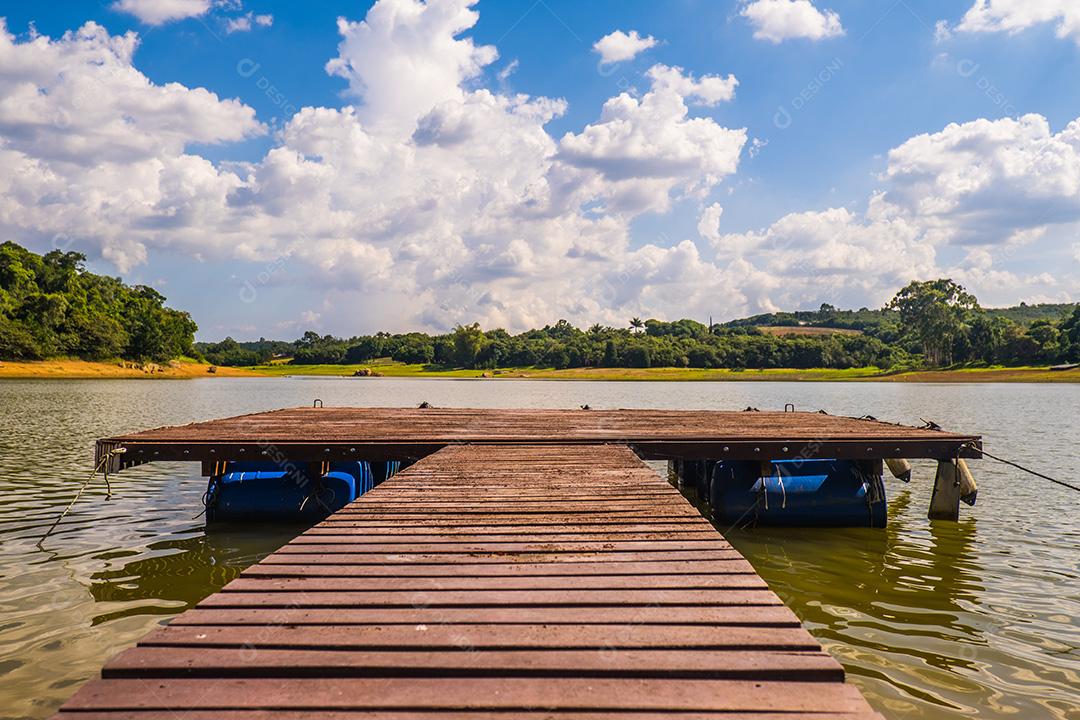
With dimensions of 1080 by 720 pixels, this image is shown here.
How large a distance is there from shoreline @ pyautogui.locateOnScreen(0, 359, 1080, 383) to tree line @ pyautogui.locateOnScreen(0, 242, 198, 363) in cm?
268

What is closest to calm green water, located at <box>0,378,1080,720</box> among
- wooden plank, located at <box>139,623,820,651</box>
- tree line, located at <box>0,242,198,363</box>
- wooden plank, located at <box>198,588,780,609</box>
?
wooden plank, located at <box>198,588,780,609</box>

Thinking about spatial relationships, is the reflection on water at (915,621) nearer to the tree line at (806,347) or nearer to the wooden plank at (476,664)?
the wooden plank at (476,664)

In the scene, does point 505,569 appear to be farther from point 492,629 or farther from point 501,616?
point 492,629

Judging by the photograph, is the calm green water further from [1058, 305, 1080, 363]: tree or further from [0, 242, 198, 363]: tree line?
[1058, 305, 1080, 363]: tree

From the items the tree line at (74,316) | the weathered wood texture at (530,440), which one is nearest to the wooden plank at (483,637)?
the weathered wood texture at (530,440)

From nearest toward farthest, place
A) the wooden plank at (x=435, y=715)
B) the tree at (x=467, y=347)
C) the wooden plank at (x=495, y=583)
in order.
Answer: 1. the wooden plank at (x=435, y=715)
2. the wooden plank at (x=495, y=583)
3. the tree at (x=467, y=347)

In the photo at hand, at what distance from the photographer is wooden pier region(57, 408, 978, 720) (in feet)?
9.53

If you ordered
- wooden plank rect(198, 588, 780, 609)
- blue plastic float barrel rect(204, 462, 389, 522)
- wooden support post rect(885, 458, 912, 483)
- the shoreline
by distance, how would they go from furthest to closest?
the shoreline
wooden support post rect(885, 458, 912, 483)
blue plastic float barrel rect(204, 462, 389, 522)
wooden plank rect(198, 588, 780, 609)

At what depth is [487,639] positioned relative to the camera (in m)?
3.46

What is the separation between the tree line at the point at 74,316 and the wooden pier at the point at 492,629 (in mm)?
107027

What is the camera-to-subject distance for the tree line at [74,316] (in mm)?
93438

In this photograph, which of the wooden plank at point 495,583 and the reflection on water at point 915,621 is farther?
the reflection on water at point 915,621

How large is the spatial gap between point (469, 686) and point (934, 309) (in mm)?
132342

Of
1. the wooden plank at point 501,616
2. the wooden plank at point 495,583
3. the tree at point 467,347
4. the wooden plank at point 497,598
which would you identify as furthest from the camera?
the tree at point 467,347
